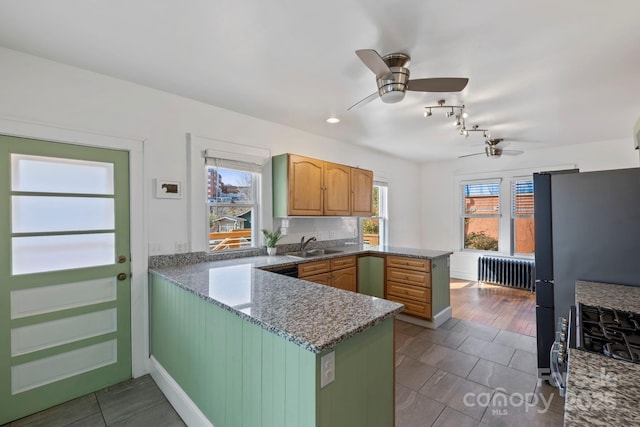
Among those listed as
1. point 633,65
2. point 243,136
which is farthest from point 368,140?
point 633,65

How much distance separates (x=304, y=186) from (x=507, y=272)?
4.36m

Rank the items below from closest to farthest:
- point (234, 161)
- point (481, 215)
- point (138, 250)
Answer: point (138, 250) < point (234, 161) < point (481, 215)

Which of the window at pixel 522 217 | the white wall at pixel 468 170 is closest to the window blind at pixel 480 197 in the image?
the white wall at pixel 468 170

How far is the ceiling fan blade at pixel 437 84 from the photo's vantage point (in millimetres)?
1991

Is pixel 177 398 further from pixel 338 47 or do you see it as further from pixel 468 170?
pixel 468 170

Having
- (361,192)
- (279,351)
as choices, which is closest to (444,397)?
(279,351)

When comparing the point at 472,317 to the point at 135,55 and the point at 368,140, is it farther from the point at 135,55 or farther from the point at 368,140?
the point at 135,55

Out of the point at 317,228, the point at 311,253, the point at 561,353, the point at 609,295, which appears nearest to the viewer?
the point at 561,353

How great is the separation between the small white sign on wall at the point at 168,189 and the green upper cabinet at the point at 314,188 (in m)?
1.14

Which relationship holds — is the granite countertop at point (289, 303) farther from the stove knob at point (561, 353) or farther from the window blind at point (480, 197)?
the window blind at point (480, 197)

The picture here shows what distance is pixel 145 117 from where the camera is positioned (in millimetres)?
2611

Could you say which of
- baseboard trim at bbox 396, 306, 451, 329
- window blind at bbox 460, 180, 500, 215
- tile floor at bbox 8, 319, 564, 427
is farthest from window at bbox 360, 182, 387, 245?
tile floor at bbox 8, 319, 564, 427

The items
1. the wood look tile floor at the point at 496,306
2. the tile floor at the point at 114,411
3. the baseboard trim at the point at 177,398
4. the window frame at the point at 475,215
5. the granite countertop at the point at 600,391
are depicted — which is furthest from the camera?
the window frame at the point at 475,215

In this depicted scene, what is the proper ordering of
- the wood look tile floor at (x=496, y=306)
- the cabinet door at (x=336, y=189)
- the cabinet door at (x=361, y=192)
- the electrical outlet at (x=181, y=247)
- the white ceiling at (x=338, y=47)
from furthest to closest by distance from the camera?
the cabinet door at (x=361, y=192), the cabinet door at (x=336, y=189), the wood look tile floor at (x=496, y=306), the electrical outlet at (x=181, y=247), the white ceiling at (x=338, y=47)
